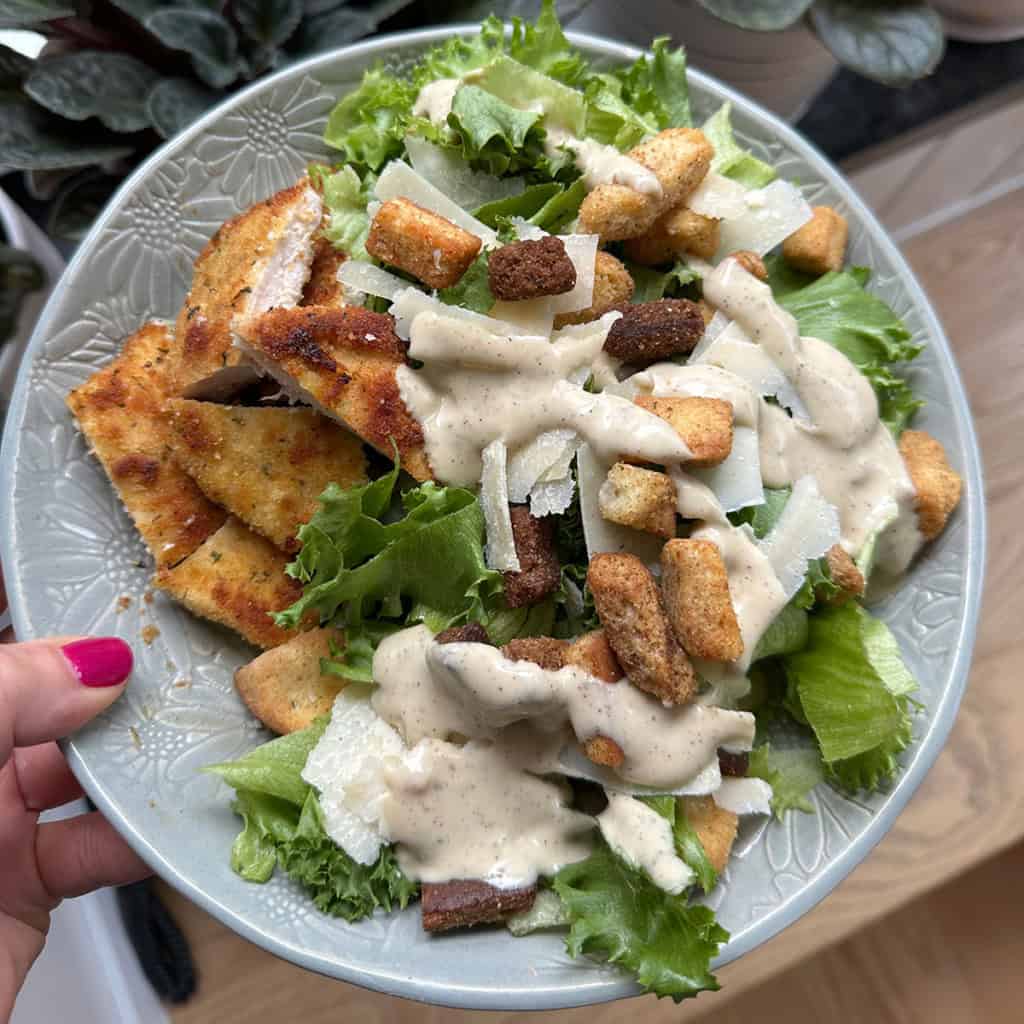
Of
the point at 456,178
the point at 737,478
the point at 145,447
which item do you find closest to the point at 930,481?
the point at 737,478

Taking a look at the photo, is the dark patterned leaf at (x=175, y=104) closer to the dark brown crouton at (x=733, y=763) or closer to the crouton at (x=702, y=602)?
the crouton at (x=702, y=602)

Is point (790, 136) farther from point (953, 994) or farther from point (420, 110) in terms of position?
point (953, 994)

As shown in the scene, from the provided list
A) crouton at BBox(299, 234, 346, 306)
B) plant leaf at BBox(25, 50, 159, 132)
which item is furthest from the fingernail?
plant leaf at BBox(25, 50, 159, 132)

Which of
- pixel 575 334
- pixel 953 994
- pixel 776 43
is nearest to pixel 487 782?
pixel 575 334

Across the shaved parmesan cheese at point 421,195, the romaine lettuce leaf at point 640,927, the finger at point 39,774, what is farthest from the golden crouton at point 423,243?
the finger at point 39,774

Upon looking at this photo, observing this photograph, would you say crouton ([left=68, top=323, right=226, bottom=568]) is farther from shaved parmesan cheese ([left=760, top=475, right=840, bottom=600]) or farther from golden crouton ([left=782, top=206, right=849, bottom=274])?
golden crouton ([left=782, top=206, right=849, bottom=274])

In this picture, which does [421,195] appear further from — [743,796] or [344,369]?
[743,796]
